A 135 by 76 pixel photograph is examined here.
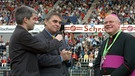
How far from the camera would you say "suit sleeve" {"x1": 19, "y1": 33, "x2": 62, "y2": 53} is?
4.07 m

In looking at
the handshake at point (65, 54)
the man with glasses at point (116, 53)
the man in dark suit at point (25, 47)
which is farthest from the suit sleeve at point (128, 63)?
the man in dark suit at point (25, 47)

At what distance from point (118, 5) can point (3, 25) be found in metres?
10.7

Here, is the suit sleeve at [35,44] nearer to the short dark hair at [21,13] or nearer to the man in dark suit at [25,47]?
the man in dark suit at [25,47]

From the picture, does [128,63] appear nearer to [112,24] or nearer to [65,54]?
[112,24]

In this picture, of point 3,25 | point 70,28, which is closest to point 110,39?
point 70,28

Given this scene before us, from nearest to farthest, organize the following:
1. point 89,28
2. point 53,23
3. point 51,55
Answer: point 51,55, point 53,23, point 89,28

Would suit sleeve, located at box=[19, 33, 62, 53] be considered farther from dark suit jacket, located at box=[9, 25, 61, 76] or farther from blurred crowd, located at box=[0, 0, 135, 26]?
blurred crowd, located at box=[0, 0, 135, 26]

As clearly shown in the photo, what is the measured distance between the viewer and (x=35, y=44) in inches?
162

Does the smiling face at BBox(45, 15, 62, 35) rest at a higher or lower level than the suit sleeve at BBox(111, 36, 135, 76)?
higher

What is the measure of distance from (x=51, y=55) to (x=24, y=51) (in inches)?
18.7

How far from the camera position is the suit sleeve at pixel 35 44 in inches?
160

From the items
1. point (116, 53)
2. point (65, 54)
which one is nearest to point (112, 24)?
point (116, 53)

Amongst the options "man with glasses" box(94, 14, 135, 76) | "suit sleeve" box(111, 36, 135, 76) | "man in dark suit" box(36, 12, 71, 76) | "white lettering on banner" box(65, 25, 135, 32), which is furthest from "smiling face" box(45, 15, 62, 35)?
"white lettering on banner" box(65, 25, 135, 32)

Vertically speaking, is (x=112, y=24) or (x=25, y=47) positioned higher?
(x=112, y=24)
